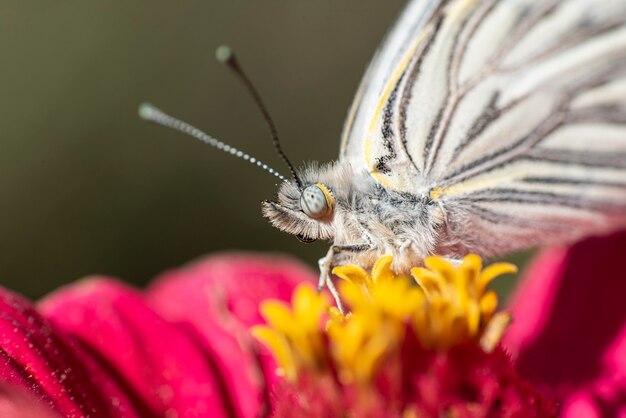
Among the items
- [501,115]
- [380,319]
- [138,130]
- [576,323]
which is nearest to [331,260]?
[380,319]

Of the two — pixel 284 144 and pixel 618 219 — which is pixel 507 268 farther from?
pixel 284 144

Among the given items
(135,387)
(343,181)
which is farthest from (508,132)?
(135,387)

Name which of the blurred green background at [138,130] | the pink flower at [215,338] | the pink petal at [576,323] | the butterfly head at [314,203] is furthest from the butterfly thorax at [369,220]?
the blurred green background at [138,130]

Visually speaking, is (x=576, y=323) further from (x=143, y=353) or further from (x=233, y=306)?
(x=143, y=353)

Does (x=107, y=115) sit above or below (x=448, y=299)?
above

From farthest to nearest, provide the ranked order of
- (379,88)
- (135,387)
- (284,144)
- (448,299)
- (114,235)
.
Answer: (284,144) → (114,235) → (135,387) → (379,88) → (448,299)

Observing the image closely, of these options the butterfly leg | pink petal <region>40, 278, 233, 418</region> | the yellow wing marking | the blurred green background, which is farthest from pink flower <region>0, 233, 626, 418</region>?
the blurred green background

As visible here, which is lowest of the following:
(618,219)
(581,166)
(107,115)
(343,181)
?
(618,219)

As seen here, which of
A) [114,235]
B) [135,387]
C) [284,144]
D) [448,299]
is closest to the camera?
[448,299]
